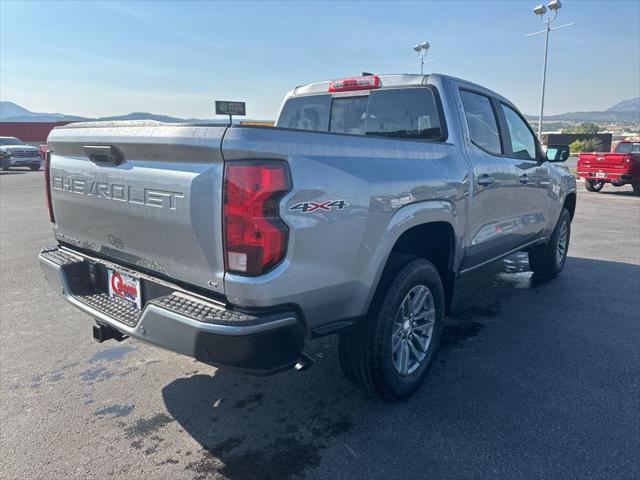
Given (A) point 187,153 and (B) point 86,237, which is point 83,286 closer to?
(B) point 86,237

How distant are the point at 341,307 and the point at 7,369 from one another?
2588 millimetres

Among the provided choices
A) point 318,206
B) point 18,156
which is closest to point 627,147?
point 318,206

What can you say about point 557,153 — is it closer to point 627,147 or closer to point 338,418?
point 338,418

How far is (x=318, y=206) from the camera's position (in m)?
2.25

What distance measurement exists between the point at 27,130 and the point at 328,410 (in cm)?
5194

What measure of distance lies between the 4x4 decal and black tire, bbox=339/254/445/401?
27.3 inches

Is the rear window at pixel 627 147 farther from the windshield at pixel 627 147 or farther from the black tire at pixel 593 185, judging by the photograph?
the black tire at pixel 593 185

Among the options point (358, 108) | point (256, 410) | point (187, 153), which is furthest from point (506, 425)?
point (358, 108)

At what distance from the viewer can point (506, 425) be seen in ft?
9.28

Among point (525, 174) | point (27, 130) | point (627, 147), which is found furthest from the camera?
point (27, 130)

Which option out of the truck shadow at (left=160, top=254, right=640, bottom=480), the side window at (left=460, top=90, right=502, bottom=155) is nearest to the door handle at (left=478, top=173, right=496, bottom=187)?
the side window at (left=460, top=90, right=502, bottom=155)

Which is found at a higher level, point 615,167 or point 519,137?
point 519,137

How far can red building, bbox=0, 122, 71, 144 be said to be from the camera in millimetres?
44875

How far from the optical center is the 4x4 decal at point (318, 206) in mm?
2168
